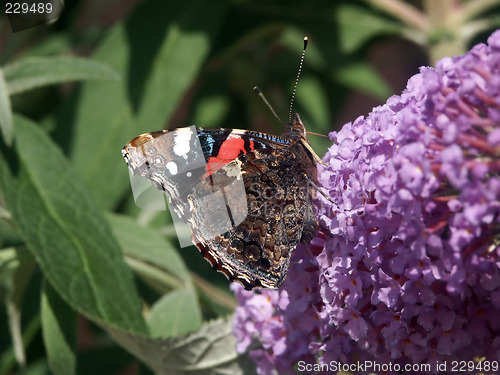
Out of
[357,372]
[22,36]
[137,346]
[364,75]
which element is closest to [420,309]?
[357,372]

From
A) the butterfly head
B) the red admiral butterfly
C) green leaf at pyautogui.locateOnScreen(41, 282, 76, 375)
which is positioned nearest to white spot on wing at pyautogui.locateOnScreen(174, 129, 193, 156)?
the red admiral butterfly

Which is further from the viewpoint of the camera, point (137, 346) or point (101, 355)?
point (101, 355)

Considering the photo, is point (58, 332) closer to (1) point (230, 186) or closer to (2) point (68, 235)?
(2) point (68, 235)

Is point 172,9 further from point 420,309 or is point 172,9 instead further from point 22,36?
point 420,309

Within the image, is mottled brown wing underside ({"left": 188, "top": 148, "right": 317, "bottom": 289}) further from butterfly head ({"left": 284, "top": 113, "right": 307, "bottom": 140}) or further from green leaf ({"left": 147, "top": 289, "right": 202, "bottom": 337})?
green leaf ({"left": 147, "top": 289, "right": 202, "bottom": 337})

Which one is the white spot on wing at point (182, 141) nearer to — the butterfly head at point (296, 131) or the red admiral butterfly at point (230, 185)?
the red admiral butterfly at point (230, 185)

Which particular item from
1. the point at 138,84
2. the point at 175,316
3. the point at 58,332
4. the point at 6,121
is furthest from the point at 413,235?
the point at 138,84

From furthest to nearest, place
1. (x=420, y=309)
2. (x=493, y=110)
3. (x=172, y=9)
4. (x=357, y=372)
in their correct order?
(x=172, y=9)
(x=357, y=372)
(x=420, y=309)
(x=493, y=110)
